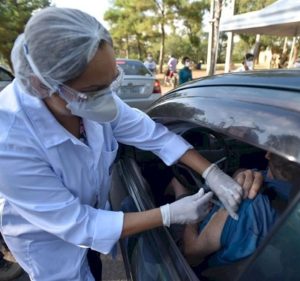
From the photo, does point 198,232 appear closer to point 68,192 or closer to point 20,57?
point 68,192

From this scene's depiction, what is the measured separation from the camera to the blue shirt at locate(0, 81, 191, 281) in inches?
→ 48.8

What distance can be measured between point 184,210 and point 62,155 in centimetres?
49

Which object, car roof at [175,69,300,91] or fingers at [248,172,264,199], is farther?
fingers at [248,172,264,199]

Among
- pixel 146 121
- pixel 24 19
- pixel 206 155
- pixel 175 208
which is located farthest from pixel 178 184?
pixel 24 19

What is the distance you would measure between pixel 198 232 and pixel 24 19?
2192 cm

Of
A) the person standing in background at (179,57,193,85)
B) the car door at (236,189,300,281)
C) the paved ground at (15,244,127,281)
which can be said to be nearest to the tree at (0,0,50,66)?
the person standing in background at (179,57,193,85)

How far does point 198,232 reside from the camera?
1564mm

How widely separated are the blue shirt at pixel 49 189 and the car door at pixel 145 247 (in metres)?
0.16

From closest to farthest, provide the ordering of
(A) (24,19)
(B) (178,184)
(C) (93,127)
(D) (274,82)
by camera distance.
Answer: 1. (D) (274,82)
2. (C) (93,127)
3. (B) (178,184)
4. (A) (24,19)

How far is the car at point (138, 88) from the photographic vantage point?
800cm

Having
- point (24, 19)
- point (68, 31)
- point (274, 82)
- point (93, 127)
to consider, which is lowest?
point (24, 19)

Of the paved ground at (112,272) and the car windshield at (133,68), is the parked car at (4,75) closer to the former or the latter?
the car windshield at (133,68)

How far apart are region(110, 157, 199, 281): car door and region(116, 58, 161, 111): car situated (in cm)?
606

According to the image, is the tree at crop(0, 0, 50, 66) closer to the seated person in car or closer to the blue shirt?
the blue shirt
